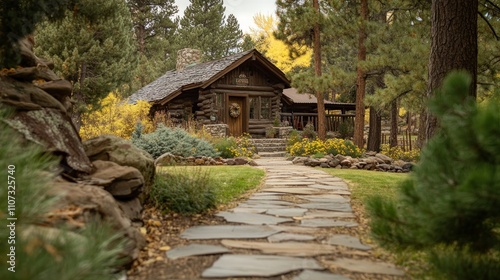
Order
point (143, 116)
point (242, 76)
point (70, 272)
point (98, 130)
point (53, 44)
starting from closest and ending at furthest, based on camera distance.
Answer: point (70, 272), point (53, 44), point (98, 130), point (143, 116), point (242, 76)

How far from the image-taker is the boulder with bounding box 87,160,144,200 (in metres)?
3.95

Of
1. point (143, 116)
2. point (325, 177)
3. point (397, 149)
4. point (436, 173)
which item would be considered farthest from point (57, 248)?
point (397, 149)

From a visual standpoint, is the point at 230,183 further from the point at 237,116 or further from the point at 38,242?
the point at 237,116

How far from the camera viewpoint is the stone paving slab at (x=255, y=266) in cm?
292

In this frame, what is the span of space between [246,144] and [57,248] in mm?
14529

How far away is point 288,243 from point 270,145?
48.9 ft

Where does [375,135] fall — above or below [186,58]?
below

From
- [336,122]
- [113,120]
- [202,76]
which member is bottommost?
[113,120]

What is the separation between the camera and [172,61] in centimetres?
3481

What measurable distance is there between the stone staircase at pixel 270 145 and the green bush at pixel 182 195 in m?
12.2

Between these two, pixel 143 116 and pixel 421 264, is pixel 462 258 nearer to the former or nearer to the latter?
pixel 421 264

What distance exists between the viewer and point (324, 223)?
4.50 meters

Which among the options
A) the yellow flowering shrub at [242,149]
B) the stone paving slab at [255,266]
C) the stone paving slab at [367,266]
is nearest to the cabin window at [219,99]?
the yellow flowering shrub at [242,149]

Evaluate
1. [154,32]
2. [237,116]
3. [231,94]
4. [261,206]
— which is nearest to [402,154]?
[237,116]
